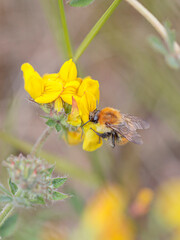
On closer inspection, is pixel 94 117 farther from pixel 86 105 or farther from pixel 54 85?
pixel 54 85

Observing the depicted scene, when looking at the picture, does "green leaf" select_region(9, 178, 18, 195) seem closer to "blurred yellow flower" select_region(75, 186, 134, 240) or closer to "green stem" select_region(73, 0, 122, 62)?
"green stem" select_region(73, 0, 122, 62)

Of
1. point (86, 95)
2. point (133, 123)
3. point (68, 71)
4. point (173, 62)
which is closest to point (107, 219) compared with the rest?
point (133, 123)

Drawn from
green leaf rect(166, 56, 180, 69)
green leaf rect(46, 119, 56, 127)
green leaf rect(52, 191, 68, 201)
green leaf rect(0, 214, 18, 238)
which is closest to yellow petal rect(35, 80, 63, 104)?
green leaf rect(46, 119, 56, 127)

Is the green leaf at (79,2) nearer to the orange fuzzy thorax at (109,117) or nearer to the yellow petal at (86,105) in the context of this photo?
the yellow petal at (86,105)

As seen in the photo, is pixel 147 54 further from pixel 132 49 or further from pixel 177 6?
pixel 177 6

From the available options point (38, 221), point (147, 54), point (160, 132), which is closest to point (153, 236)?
point (38, 221)

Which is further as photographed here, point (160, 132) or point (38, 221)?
point (160, 132)

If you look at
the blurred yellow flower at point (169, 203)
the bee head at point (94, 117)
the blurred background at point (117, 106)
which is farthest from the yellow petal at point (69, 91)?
the blurred yellow flower at point (169, 203)
